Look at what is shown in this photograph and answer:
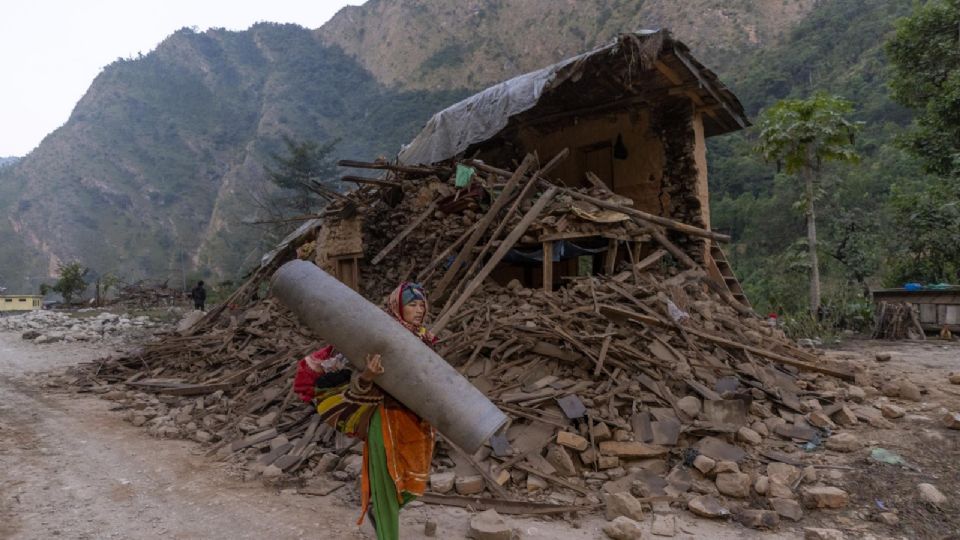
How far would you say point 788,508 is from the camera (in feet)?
11.2

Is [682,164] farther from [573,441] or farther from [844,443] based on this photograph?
[573,441]

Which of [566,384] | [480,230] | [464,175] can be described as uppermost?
[464,175]

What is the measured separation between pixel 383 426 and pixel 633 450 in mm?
2367

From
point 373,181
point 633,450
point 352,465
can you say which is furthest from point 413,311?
point 373,181

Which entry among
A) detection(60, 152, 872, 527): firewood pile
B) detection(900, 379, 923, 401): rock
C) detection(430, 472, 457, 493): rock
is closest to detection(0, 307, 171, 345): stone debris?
detection(60, 152, 872, 527): firewood pile

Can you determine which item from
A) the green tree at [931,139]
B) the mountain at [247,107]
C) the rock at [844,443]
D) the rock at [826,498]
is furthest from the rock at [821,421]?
A: the mountain at [247,107]

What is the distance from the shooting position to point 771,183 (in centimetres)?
3070

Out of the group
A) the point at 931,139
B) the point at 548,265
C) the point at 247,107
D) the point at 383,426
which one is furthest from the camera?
the point at 247,107

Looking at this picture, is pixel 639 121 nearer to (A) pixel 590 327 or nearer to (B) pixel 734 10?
(A) pixel 590 327

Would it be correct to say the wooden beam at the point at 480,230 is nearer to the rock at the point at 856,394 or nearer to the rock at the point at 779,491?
the rock at the point at 779,491

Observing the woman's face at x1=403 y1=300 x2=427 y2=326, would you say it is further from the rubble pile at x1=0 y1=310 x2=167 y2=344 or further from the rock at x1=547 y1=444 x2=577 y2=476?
the rubble pile at x1=0 y1=310 x2=167 y2=344

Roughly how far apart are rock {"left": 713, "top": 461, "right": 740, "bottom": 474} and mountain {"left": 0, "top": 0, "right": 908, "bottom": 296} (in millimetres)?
43133

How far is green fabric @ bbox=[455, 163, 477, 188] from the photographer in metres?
7.86

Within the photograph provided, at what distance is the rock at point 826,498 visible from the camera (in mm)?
3434
